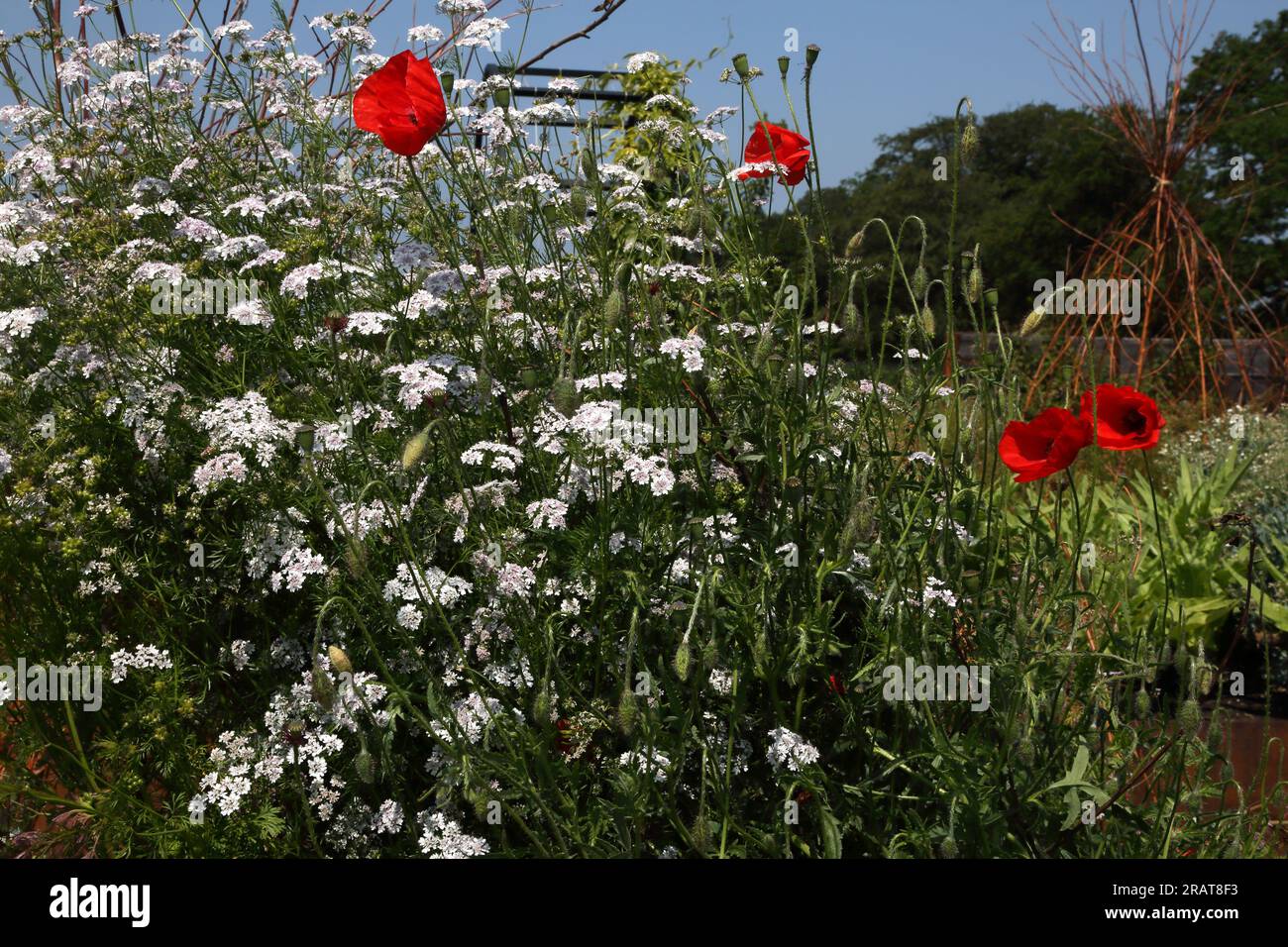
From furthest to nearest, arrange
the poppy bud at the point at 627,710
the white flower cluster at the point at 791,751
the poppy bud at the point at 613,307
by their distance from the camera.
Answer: the poppy bud at the point at 613,307
the white flower cluster at the point at 791,751
the poppy bud at the point at 627,710

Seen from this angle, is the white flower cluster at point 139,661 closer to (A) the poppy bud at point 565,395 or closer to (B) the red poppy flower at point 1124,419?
(A) the poppy bud at point 565,395

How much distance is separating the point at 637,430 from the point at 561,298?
994mm

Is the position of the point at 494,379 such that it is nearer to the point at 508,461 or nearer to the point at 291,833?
the point at 508,461

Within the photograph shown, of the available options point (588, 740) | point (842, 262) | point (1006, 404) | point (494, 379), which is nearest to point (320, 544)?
point (494, 379)

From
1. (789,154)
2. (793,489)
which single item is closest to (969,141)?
(789,154)

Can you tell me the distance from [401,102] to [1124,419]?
6.04ft

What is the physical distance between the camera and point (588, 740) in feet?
8.91

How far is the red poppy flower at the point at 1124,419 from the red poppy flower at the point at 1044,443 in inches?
1.8

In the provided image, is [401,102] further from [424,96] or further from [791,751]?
[791,751]

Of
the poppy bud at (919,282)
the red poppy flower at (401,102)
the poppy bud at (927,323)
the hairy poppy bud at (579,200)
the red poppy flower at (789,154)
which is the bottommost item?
the poppy bud at (927,323)

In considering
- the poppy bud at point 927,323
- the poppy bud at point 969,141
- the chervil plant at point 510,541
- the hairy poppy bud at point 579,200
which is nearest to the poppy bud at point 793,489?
the chervil plant at point 510,541

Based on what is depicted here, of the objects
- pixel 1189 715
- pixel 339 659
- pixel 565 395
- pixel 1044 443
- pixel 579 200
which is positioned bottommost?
pixel 1189 715

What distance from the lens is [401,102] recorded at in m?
2.74

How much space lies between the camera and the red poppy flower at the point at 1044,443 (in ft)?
7.80
